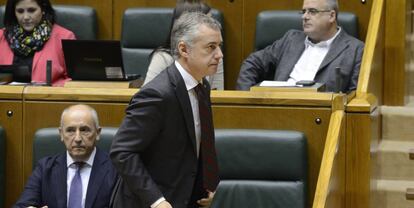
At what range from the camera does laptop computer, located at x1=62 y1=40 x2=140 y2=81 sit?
3844mm

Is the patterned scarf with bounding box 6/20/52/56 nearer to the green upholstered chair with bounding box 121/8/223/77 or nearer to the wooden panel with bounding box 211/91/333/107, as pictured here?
the green upholstered chair with bounding box 121/8/223/77

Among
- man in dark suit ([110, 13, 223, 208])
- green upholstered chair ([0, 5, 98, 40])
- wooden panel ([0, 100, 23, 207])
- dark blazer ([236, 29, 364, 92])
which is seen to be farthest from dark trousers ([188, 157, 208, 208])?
green upholstered chair ([0, 5, 98, 40])

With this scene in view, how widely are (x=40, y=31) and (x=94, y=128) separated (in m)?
1.32

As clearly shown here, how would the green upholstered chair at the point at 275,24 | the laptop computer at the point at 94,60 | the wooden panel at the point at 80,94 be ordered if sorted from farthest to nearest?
1. the green upholstered chair at the point at 275,24
2. the laptop computer at the point at 94,60
3. the wooden panel at the point at 80,94

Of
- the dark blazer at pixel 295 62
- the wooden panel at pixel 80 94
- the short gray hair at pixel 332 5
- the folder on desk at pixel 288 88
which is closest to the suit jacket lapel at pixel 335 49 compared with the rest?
the dark blazer at pixel 295 62

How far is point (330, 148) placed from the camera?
10.6ft

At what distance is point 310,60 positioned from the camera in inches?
167

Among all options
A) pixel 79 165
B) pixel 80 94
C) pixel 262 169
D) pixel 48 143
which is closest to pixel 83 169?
pixel 79 165

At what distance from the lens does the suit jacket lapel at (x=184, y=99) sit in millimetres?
2695

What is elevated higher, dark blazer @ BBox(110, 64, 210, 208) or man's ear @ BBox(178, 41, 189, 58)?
man's ear @ BBox(178, 41, 189, 58)

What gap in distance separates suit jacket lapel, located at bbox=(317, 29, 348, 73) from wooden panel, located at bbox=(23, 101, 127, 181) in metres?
0.98

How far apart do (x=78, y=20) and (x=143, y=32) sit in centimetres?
31

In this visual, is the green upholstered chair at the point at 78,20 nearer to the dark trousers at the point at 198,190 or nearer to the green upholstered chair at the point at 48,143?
the green upholstered chair at the point at 48,143

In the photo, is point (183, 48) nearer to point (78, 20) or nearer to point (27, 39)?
point (27, 39)
